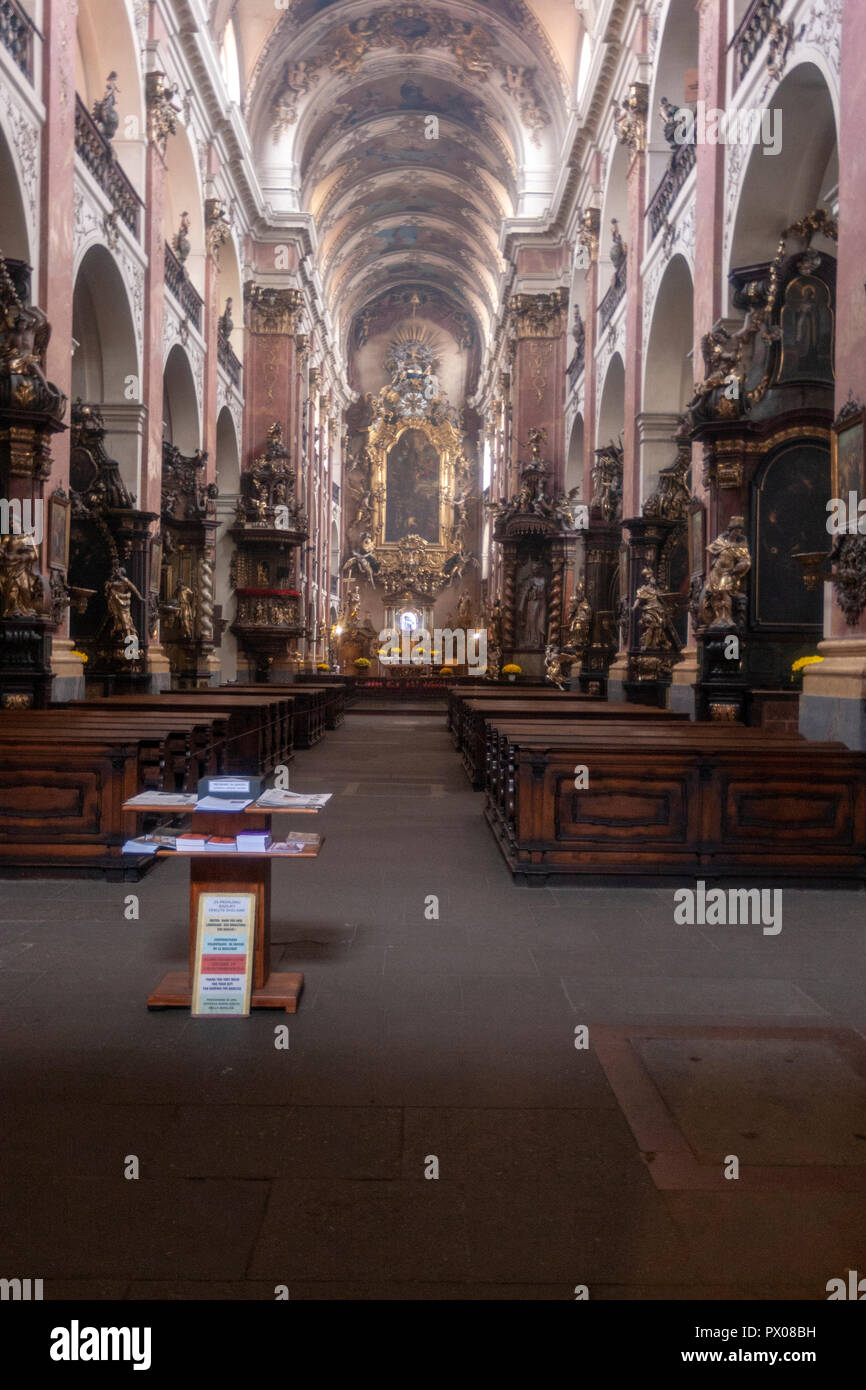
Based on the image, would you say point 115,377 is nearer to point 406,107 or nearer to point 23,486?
point 23,486

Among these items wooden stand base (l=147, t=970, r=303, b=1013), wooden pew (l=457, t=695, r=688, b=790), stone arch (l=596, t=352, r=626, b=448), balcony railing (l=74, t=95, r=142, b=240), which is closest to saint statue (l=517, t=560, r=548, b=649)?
stone arch (l=596, t=352, r=626, b=448)

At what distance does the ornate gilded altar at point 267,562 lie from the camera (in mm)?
24141

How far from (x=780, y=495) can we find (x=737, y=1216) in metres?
9.64

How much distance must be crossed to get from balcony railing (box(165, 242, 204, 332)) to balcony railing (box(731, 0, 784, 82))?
9688mm

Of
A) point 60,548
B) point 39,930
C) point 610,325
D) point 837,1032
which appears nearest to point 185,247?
point 610,325

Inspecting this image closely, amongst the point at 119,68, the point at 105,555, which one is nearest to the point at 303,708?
the point at 105,555

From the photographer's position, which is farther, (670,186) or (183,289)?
(183,289)

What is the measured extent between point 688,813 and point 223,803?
3.45 meters

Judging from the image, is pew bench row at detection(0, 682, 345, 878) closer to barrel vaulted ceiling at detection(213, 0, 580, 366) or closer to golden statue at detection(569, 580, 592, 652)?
golden statue at detection(569, 580, 592, 652)

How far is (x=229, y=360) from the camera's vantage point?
23.2 meters

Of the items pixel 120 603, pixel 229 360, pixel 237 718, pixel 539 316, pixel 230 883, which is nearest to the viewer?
pixel 230 883

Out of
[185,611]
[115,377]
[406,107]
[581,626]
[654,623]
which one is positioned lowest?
[654,623]

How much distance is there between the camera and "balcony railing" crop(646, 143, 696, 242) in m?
13.0

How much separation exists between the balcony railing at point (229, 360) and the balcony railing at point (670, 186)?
10241 mm
